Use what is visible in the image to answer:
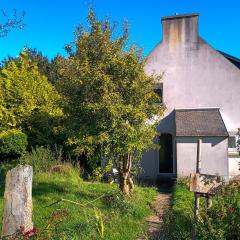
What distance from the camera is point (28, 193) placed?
6.47 m

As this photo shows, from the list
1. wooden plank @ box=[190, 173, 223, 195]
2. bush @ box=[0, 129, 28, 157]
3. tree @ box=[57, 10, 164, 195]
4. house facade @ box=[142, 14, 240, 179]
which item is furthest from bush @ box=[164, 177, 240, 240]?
bush @ box=[0, 129, 28, 157]

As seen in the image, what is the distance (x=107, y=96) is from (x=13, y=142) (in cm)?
1084

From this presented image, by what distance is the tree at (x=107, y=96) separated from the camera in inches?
417

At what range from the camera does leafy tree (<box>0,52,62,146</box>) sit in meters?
20.2

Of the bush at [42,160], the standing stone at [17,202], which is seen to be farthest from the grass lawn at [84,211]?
the bush at [42,160]

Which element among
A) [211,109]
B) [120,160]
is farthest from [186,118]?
[120,160]

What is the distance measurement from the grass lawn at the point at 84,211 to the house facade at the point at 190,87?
14.1 feet

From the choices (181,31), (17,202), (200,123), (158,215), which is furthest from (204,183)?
(181,31)

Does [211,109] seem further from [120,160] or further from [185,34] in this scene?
[120,160]

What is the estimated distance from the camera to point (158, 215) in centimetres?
1039

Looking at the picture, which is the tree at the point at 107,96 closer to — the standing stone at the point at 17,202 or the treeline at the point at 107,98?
the treeline at the point at 107,98

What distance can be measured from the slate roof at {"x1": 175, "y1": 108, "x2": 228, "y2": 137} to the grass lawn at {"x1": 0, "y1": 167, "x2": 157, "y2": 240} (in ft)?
11.3

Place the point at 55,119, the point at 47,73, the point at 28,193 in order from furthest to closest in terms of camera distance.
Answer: the point at 47,73
the point at 55,119
the point at 28,193

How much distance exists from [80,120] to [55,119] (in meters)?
8.81
